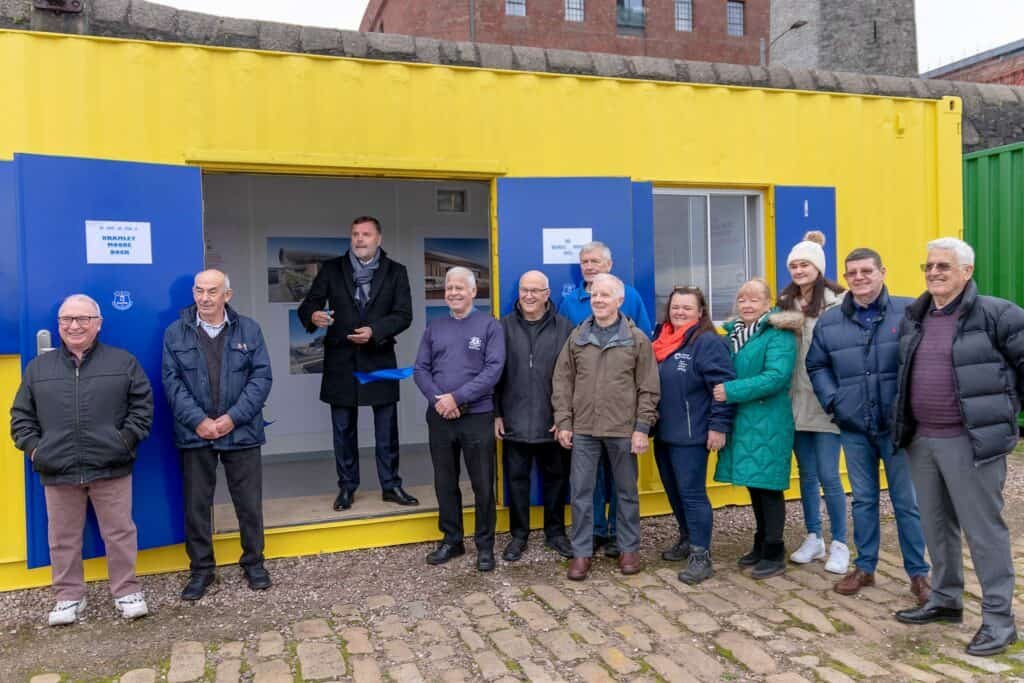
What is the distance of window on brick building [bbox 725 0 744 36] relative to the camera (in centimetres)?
3906

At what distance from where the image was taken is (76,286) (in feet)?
14.5

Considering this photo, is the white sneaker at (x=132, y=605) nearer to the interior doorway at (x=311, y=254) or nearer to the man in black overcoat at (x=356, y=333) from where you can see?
the man in black overcoat at (x=356, y=333)

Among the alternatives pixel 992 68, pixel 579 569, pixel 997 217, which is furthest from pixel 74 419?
pixel 992 68

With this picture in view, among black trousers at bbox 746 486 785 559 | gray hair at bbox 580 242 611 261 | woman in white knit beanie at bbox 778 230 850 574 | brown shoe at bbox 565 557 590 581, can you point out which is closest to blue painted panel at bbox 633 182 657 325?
gray hair at bbox 580 242 611 261

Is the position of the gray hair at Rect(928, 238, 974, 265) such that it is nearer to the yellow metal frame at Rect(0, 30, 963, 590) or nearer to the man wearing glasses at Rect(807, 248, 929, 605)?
the man wearing glasses at Rect(807, 248, 929, 605)

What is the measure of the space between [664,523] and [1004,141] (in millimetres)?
7258

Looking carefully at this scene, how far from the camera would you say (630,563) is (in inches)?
186

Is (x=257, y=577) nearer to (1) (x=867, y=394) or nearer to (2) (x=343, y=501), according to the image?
(2) (x=343, y=501)

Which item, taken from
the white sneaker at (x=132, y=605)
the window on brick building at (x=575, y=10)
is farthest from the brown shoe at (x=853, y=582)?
the window on brick building at (x=575, y=10)

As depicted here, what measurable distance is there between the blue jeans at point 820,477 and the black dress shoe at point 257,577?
2969 mm

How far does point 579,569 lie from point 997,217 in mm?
6628

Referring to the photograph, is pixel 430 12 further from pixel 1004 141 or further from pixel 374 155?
pixel 374 155

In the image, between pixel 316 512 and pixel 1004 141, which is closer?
pixel 316 512

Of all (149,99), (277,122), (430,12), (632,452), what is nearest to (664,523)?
(632,452)
